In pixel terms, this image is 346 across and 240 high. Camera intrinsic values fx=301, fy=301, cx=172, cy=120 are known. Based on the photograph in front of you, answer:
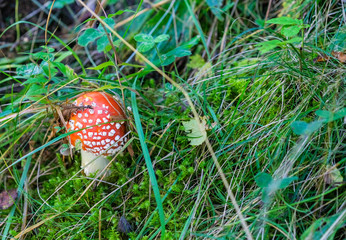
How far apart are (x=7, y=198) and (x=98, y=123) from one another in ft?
3.24

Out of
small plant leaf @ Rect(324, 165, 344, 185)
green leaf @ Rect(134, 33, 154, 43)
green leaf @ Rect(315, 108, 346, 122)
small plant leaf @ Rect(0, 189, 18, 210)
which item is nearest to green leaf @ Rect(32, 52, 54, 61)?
green leaf @ Rect(134, 33, 154, 43)

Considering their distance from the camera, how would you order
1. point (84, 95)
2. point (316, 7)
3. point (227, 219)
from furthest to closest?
point (316, 7) → point (84, 95) → point (227, 219)

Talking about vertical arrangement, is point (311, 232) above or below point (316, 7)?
below

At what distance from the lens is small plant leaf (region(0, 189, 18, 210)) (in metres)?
2.25

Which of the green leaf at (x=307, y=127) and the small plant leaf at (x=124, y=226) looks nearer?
the green leaf at (x=307, y=127)

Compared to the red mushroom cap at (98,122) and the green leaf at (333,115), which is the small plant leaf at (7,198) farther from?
the green leaf at (333,115)

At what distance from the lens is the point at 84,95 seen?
2139mm

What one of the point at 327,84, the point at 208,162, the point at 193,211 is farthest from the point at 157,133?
the point at 327,84

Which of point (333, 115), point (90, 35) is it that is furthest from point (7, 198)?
point (333, 115)

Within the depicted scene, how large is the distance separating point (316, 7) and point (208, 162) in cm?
145

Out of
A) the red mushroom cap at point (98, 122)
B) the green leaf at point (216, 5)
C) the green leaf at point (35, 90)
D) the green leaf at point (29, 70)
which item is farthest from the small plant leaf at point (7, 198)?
the green leaf at point (216, 5)

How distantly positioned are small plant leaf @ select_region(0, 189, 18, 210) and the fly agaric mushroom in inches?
25.3

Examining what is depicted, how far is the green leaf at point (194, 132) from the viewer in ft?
6.59

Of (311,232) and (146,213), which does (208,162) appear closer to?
(146,213)
